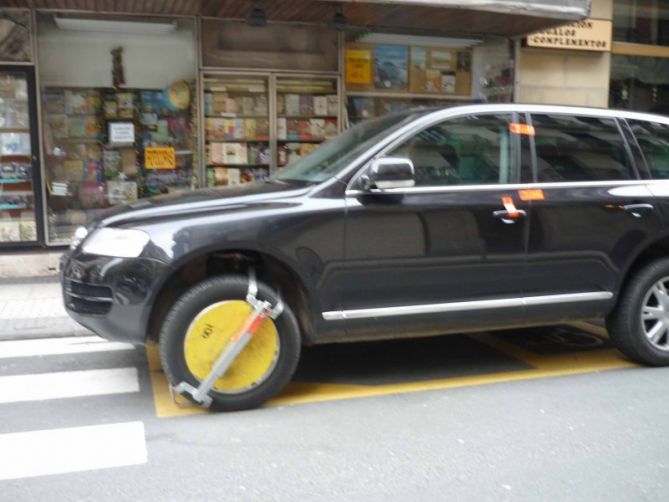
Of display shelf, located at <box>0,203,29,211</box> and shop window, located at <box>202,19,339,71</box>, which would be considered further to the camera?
shop window, located at <box>202,19,339,71</box>

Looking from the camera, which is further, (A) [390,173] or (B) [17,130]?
(B) [17,130]

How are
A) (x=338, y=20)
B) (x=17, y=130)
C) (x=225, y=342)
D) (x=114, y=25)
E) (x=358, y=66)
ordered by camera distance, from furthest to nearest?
1. (x=358, y=66)
2. (x=114, y=25)
3. (x=338, y=20)
4. (x=17, y=130)
5. (x=225, y=342)

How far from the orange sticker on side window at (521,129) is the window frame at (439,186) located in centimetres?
2

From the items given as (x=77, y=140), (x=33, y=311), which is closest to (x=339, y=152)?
(x=33, y=311)

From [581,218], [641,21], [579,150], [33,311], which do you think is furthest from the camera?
[641,21]

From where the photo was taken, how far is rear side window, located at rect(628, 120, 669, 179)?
17.9 ft

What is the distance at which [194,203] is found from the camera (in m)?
4.45

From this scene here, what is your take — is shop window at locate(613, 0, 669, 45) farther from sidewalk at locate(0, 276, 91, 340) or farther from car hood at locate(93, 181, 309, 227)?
sidewalk at locate(0, 276, 91, 340)

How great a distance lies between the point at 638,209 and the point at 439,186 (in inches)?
62.3

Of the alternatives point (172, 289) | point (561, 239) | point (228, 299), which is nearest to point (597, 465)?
point (561, 239)

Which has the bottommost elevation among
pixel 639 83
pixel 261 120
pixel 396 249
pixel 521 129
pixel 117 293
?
pixel 117 293

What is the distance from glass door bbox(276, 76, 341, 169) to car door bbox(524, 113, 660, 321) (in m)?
5.35

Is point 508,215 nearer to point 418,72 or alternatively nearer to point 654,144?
point 654,144

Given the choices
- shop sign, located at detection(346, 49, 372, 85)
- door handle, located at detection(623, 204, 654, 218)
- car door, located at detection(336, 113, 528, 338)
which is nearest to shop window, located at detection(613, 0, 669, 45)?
shop sign, located at detection(346, 49, 372, 85)
